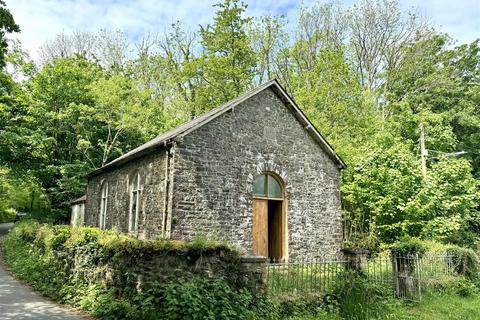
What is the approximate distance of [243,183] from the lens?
14.7m

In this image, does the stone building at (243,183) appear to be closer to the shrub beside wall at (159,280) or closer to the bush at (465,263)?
the shrub beside wall at (159,280)

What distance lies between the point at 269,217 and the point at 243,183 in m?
2.50

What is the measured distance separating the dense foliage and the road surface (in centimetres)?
1519

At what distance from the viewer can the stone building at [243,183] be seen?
523 inches

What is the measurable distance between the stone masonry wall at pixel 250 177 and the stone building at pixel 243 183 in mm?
36

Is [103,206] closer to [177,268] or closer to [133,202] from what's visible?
[133,202]

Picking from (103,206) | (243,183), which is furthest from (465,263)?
(103,206)

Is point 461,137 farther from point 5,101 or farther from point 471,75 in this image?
point 5,101

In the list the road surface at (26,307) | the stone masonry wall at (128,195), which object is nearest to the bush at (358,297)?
the road surface at (26,307)

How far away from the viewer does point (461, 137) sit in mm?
30109

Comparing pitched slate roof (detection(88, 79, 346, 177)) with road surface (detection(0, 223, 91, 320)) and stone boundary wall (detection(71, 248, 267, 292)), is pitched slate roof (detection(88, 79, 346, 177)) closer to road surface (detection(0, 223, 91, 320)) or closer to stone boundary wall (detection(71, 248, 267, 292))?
stone boundary wall (detection(71, 248, 267, 292))

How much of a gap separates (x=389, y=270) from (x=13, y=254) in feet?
51.1

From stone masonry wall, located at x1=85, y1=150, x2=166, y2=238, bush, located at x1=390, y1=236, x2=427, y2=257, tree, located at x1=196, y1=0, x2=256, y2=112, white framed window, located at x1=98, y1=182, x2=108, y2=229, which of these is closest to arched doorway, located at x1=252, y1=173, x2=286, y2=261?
stone masonry wall, located at x1=85, y1=150, x2=166, y2=238

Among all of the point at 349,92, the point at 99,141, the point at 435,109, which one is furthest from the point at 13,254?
the point at 435,109
